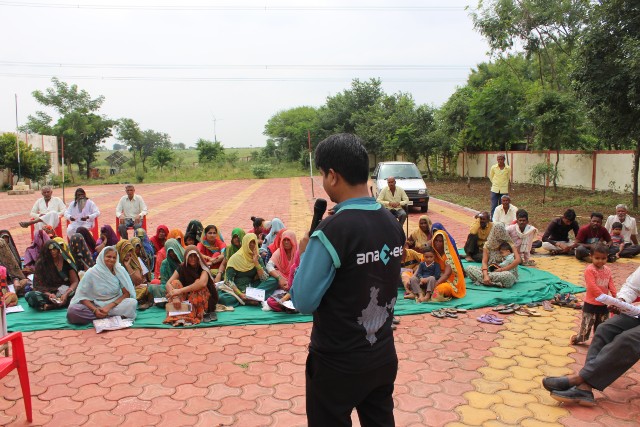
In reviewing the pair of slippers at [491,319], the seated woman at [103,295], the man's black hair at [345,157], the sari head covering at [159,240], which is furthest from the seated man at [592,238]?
the man's black hair at [345,157]

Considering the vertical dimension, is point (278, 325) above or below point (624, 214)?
below

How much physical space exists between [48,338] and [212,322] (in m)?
1.72

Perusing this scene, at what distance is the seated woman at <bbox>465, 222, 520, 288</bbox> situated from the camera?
7070 millimetres

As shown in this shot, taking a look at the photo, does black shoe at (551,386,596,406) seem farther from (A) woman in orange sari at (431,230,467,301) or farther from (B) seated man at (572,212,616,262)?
(B) seated man at (572,212,616,262)

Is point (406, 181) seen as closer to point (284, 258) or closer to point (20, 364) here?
point (284, 258)

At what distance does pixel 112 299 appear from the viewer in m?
5.94

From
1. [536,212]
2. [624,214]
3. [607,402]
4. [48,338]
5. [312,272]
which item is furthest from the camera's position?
[536,212]

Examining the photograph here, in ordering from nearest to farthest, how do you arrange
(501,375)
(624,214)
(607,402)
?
(607,402) < (501,375) < (624,214)

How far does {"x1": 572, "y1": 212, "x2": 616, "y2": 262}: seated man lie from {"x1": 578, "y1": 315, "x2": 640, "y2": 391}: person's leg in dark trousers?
204 inches

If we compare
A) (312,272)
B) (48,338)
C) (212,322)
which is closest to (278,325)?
(212,322)

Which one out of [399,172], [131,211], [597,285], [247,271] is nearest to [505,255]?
[597,285]

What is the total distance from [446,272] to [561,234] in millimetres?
3964

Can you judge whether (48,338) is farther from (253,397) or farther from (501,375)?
(501,375)

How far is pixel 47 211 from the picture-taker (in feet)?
31.4
